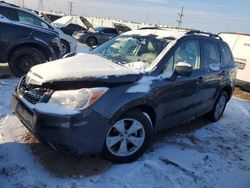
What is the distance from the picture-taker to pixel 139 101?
160 inches

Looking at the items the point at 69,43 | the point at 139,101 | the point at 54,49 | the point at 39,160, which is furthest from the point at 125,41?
the point at 69,43

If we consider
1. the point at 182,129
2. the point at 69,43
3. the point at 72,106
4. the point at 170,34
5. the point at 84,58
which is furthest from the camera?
the point at 69,43

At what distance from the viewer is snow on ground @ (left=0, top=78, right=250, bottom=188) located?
3697 mm

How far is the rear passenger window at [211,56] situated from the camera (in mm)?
5594

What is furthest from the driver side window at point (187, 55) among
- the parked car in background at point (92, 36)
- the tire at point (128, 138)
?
the parked car in background at point (92, 36)

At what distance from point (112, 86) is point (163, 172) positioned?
129cm

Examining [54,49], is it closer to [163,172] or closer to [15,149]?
[15,149]

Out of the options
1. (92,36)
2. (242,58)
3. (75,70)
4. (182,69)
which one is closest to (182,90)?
(182,69)

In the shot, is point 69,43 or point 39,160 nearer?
point 39,160

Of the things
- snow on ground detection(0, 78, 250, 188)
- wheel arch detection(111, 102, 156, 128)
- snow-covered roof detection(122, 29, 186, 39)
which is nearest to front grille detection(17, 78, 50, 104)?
snow on ground detection(0, 78, 250, 188)

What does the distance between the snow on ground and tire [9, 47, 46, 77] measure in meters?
2.34

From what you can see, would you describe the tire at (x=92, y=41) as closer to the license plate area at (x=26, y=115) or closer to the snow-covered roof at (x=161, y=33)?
the snow-covered roof at (x=161, y=33)

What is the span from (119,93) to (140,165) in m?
1.03

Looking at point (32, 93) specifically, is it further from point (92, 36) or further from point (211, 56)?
point (92, 36)
